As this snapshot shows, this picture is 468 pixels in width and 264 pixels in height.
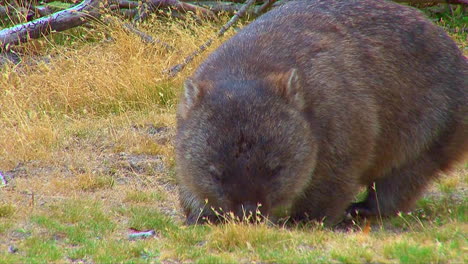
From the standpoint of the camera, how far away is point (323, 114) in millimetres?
5543

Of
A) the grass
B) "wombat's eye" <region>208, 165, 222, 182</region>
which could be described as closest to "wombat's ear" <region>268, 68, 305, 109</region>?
"wombat's eye" <region>208, 165, 222, 182</region>

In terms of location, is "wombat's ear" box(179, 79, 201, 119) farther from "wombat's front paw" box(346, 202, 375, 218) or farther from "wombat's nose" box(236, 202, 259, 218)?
"wombat's front paw" box(346, 202, 375, 218)

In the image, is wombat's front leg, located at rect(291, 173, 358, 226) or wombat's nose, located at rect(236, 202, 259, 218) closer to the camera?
wombat's nose, located at rect(236, 202, 259, 218)

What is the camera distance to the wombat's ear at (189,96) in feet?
17.7

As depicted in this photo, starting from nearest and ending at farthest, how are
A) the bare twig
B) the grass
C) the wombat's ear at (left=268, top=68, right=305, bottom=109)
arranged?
the grass, the wombat's ear at (left=268, top=68, right=305, bottom=109), the bare twig

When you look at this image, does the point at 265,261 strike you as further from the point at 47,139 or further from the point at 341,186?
the point at 47,139

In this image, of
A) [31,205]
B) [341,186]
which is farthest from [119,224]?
[341,186]

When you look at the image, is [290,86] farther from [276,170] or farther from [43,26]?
[43,26]

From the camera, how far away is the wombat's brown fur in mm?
5160

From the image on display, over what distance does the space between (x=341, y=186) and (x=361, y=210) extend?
29.4 inches

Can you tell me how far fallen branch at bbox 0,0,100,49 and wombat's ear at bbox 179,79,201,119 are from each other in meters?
4.75

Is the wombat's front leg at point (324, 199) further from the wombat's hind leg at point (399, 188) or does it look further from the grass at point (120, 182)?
the wombat's hind leg at point (399, 188)

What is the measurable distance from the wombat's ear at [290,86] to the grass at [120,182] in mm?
884

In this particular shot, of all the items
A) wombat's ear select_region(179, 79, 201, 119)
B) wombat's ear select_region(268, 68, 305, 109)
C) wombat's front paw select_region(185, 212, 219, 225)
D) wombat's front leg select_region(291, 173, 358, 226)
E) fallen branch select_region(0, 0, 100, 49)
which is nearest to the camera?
wombat's ear select_region(268, 68, 305, 109)
